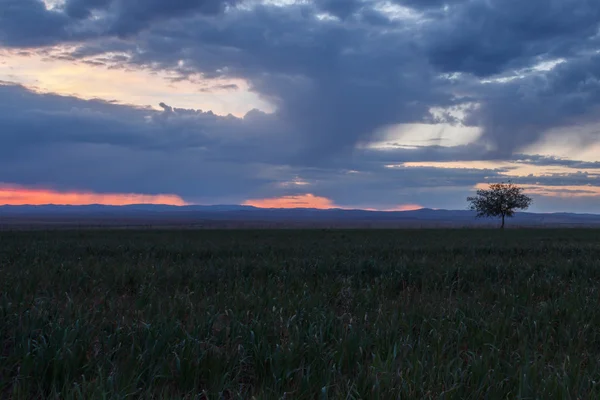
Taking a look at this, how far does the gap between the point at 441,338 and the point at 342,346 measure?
5.62 ft

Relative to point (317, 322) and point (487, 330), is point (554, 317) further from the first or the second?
point (317, 322)

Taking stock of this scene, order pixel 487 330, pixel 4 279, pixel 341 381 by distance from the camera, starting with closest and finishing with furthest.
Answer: pixel 341 381 → pixel 487 330 → pixel 4 279

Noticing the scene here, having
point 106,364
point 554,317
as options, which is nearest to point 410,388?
point 106,364

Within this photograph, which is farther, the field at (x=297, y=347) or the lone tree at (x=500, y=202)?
the lone tree at (x=500, y=202)

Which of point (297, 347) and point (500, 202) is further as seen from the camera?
point (500, 202)

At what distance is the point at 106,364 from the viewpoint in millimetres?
5922

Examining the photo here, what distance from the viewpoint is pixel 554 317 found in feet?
28.0

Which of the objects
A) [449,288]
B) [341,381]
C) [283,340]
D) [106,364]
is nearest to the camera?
[341,381]

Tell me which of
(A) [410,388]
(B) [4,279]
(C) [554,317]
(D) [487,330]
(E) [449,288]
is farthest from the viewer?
(E) [449,288]

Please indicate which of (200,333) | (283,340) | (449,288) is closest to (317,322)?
(283,340)

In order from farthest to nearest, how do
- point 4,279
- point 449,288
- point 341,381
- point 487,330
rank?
point 449,288, point 4,279, point 487,330, point 341,381

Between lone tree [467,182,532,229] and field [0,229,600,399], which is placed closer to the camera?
field [0,229,600,399]

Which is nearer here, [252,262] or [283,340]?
[283,340]

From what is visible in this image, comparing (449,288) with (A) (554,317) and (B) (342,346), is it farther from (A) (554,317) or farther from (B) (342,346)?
(B) (342,346)
